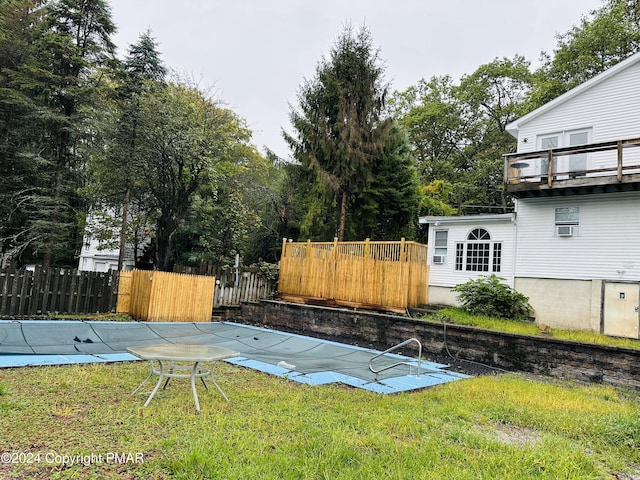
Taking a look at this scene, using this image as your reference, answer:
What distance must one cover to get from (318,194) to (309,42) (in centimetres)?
686

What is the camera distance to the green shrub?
10578 mm

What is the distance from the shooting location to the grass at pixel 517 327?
889 centimetres

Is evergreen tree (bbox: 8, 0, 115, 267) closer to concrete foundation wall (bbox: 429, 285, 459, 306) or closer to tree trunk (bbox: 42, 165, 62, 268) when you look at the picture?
tree trunk (bbox: 42, 165, 62, 268)

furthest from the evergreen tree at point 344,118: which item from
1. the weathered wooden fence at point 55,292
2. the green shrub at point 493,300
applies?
the weathered wooden fence at point 55,292

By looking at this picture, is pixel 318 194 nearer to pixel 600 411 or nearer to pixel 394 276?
pixel 394 276

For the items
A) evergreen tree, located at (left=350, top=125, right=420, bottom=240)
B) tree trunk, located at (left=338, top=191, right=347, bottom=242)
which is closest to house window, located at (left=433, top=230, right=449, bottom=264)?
tree trunk, located at (left=338, top=191, right=347, bottom=242)

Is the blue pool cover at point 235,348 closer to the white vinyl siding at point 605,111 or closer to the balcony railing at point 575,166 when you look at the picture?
the balcony railing at point 575,166

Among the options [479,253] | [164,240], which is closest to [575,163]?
[479,253]

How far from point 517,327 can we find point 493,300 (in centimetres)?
122

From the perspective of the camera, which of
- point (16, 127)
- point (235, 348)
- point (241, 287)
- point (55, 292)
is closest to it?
point (235, 348)

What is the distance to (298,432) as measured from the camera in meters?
3.48

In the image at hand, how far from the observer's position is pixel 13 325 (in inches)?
292

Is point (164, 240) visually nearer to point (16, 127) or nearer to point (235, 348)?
point (235, 348)

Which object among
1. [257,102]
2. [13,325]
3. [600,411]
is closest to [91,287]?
[13,325]
